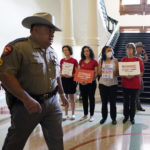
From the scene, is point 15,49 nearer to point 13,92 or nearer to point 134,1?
point 13,92

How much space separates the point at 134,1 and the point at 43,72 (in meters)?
13.8

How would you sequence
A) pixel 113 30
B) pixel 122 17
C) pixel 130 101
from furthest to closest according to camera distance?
1. pixel 122 17
2. pixel 113 30
3. pixel 130 101

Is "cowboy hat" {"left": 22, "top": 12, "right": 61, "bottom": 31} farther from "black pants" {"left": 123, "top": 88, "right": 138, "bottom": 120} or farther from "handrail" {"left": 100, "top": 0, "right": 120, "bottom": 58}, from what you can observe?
"handrail" {"left": 100, "top": 0, "right": 120, "bottom": 58}

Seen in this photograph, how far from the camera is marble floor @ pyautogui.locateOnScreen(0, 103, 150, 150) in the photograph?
11.1ft

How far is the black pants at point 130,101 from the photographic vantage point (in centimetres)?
438

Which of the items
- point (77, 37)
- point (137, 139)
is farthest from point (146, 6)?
point (137, 139)

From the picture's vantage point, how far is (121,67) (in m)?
4.42

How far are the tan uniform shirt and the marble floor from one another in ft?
5.47

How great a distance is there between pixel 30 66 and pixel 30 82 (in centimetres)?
13

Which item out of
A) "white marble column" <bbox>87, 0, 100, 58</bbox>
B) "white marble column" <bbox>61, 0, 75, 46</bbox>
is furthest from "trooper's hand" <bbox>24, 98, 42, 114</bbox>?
"white marble column" <bbox>61, 0, 75, 46</bbox>

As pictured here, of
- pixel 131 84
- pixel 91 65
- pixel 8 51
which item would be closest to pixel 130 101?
pixel 131 84

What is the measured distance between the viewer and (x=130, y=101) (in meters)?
4.49

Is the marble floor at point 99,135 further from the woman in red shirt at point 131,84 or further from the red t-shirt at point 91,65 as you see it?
the red t-shirt at point 91,65

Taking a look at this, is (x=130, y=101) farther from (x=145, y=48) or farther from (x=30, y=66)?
(x=145, y=48)
